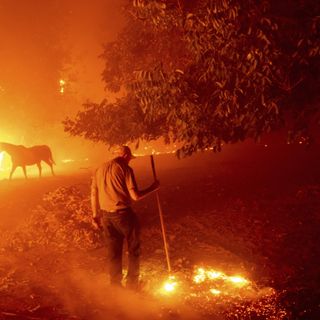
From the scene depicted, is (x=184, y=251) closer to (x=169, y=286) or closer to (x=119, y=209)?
(x=169, y=286)

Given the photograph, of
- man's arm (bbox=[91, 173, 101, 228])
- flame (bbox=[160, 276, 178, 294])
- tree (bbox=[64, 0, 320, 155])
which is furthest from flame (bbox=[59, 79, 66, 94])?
flame (bbox=[160, 276, 178, 294])

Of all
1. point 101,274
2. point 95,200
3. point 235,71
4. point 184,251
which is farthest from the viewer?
point 184,251

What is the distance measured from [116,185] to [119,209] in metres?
0.36

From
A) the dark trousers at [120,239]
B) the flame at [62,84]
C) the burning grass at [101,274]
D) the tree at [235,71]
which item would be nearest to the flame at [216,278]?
the burning grass at [101,274]

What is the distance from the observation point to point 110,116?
38.0 feet

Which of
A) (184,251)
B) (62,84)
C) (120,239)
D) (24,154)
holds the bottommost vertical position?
(184,251)

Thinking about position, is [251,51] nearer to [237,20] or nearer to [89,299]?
[237,20]

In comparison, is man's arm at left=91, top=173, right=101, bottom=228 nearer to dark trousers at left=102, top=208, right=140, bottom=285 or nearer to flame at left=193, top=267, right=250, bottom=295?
dark trousers at left=102, top=208, right=140, bottom=285

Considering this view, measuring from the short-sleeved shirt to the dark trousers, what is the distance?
0.13 m

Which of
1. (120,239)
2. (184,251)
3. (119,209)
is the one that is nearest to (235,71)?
(119,209)

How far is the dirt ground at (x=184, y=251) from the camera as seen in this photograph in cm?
566

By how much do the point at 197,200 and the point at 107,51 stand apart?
716 centimetres

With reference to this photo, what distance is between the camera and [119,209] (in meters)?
6.14

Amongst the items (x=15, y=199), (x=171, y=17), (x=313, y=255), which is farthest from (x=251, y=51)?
→ (x=15, y=199)
